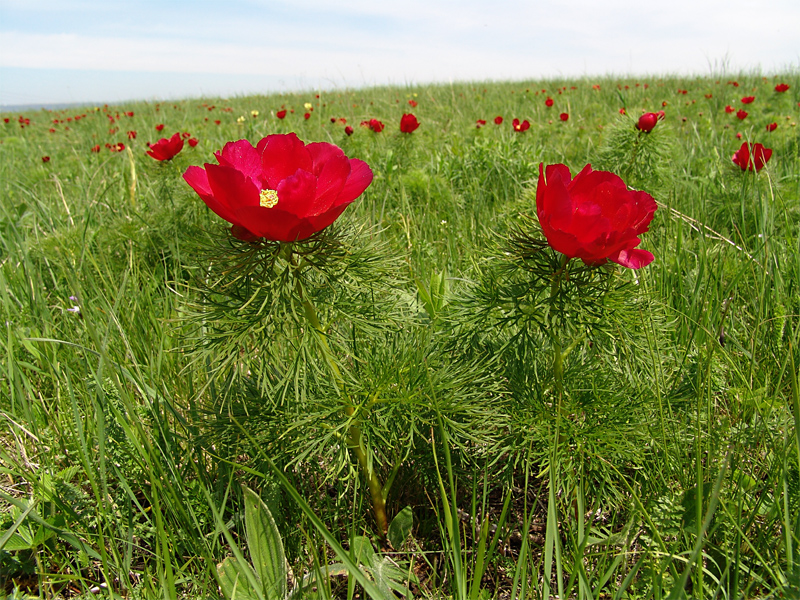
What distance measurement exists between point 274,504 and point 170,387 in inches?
25.9

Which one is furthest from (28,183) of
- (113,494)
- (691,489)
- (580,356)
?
(691,489)

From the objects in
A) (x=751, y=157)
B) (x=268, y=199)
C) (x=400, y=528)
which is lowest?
(x=400, y=528)

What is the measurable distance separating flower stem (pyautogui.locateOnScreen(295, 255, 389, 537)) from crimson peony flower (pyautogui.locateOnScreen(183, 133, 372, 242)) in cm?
14

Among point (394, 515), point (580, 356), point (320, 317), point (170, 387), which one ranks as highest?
point (320, 317)

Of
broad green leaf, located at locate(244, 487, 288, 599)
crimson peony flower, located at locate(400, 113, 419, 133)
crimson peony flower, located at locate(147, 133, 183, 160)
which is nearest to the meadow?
broad green leaf, located at locate(244, 487, 288, 599)

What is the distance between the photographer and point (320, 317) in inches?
45.0

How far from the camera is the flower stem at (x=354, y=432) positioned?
1005 mm

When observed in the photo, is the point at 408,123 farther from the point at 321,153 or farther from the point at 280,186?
the point at 280,186

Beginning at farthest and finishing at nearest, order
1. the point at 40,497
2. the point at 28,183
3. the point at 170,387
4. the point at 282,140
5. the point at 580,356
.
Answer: the point at 28,183, the point at 170,387, the point at 580,356, the point at 40,497, the point at 282,140

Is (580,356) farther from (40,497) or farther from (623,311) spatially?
(40,497)

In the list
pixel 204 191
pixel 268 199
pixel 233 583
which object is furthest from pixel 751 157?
pixel 233 583

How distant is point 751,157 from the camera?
89.2 inches

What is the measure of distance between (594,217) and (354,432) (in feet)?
2.18

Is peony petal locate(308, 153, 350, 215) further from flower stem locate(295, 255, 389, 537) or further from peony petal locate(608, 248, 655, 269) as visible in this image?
peony petal locate(608, 248, 655, 269)
